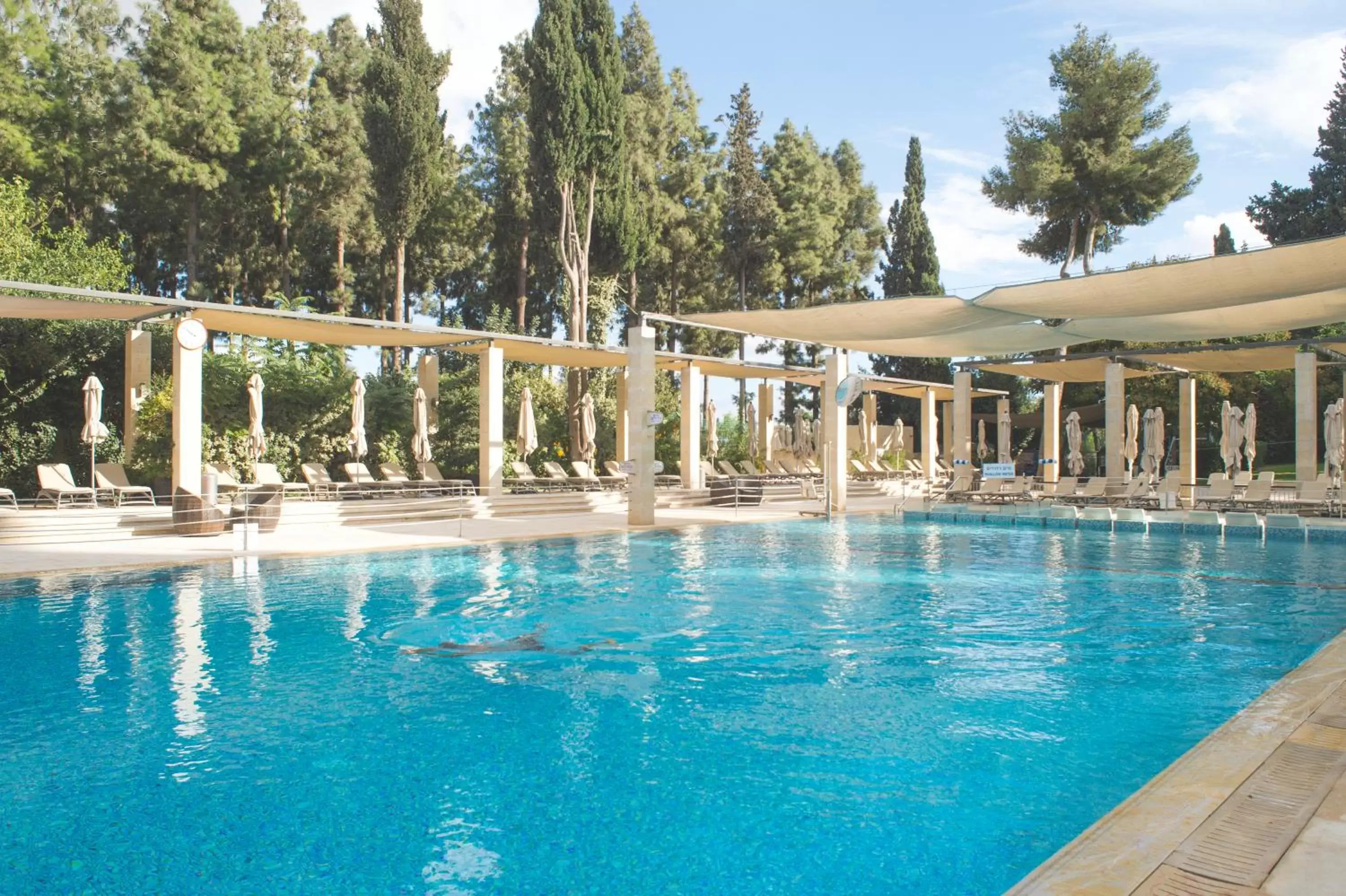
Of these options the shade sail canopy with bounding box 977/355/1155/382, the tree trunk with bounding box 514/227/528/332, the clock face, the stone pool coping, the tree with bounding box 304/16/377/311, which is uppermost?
the tree with bounding box 304/16/377/311

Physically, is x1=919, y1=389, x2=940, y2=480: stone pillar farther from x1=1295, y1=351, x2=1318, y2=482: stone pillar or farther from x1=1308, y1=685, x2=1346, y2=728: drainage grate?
x1=1308, y1=685, x2=1346, y2=728: drainage grate

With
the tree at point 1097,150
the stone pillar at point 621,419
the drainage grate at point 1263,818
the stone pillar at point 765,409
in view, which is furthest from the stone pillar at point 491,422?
the tree at point 1097,150

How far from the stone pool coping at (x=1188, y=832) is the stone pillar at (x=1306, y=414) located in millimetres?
15213

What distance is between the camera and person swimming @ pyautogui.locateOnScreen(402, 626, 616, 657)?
657 cm

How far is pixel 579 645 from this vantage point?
6.83 m

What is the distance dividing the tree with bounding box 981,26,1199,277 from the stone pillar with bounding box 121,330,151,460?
2432cm

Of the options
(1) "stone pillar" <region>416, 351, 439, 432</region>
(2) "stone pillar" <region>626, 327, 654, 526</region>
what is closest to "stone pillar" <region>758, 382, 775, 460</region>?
(1) "stone pillar" <region>416, 351, 439, 432</region>

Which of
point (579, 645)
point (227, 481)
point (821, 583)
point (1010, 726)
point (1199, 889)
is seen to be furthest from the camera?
point (227, 481)

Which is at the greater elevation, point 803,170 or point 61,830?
point 803,170

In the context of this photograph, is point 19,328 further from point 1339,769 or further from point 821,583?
point 1339,769

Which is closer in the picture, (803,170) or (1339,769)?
(1339,769)

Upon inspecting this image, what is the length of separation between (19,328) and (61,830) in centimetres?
1688

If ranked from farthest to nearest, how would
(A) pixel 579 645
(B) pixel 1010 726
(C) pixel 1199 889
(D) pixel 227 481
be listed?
(D) pixel 227 481
(A) pixel 579 645
(B) pixel 1010 726
(C) pixel 1199 889

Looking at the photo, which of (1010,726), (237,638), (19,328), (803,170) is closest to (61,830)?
(237,638)
